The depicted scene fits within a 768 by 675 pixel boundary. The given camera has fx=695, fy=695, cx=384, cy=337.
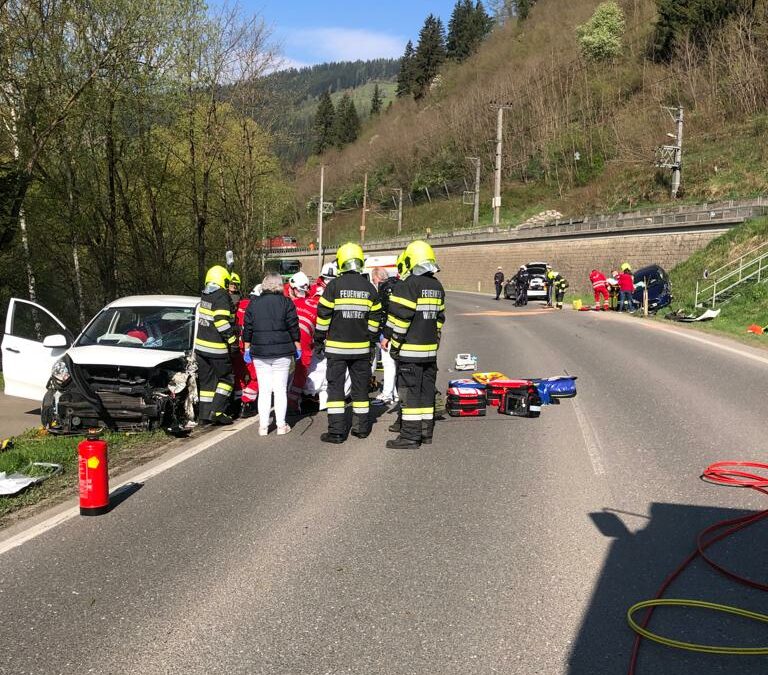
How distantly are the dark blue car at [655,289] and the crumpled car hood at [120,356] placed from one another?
20.9 m

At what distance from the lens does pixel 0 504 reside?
5.68 m

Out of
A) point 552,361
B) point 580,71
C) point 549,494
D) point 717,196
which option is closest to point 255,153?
point 552,361

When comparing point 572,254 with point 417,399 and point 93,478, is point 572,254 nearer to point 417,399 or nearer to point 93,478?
point 417,399

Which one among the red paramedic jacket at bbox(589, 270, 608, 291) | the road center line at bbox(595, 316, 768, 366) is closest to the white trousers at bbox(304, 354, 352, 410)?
the road center line at bbox(595, 316, 768, 366)

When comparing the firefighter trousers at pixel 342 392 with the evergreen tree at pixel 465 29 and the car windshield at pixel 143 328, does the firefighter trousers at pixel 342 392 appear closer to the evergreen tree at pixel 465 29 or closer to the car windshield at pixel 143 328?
the car windshield at pixel 143 328

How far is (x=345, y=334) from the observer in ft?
25.2

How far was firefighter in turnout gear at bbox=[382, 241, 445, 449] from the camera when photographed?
291 inches

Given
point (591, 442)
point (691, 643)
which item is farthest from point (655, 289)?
point (691, 643)

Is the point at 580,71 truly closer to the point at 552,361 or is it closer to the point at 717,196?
the point at 717,196

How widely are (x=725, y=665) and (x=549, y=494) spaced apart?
2.50 meters

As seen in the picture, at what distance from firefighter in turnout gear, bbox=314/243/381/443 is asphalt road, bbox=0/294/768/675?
0.43 metres

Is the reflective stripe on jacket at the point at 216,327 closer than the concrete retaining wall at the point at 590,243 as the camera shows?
Yes

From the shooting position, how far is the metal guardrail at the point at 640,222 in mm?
31125

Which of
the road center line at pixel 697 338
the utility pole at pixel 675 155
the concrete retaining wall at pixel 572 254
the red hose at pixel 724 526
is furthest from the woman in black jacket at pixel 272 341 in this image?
the utility pole at pixel 675 155
